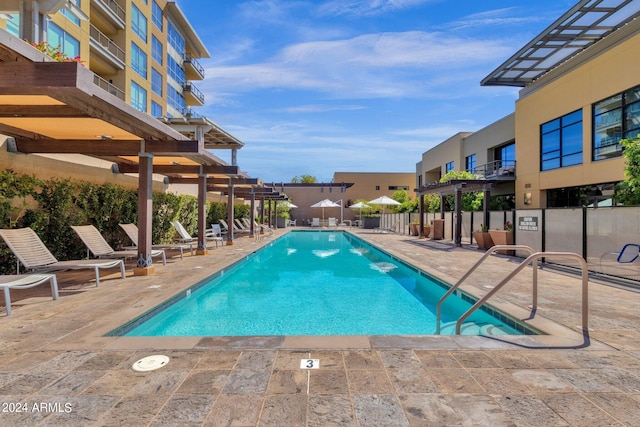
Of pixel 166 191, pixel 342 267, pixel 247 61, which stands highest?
pixel 247 61

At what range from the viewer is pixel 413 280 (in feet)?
24.3

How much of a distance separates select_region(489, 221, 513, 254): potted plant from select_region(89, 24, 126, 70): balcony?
66.1ft

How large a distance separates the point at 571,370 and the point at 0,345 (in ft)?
15.3

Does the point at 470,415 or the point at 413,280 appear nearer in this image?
the point at 470,415

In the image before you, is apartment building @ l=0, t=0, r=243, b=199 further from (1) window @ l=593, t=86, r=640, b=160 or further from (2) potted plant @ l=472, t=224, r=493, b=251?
(1) window @ l=593, t=86, r=640, b=160

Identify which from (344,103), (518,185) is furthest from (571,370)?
(344,103)

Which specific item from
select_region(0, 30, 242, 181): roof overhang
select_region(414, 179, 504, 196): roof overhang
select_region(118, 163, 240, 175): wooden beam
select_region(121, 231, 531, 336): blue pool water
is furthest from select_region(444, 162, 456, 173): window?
select_region(0, 30, 242, 181): roof overhang

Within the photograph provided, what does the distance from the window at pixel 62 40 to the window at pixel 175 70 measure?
9.76 meters

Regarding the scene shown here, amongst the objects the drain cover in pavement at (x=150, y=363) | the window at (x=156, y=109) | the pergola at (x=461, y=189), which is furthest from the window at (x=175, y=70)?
the drain cover in pavement at (x=150, y=363)

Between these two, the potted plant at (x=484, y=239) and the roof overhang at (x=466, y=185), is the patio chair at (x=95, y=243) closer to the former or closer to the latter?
the potted plant at (x=484, y=239)

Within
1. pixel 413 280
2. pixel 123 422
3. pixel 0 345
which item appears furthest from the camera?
pixel 413 280

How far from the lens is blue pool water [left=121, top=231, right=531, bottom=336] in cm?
444

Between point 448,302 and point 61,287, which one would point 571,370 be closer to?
point 448,302

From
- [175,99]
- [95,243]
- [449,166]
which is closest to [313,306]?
[95,243]
